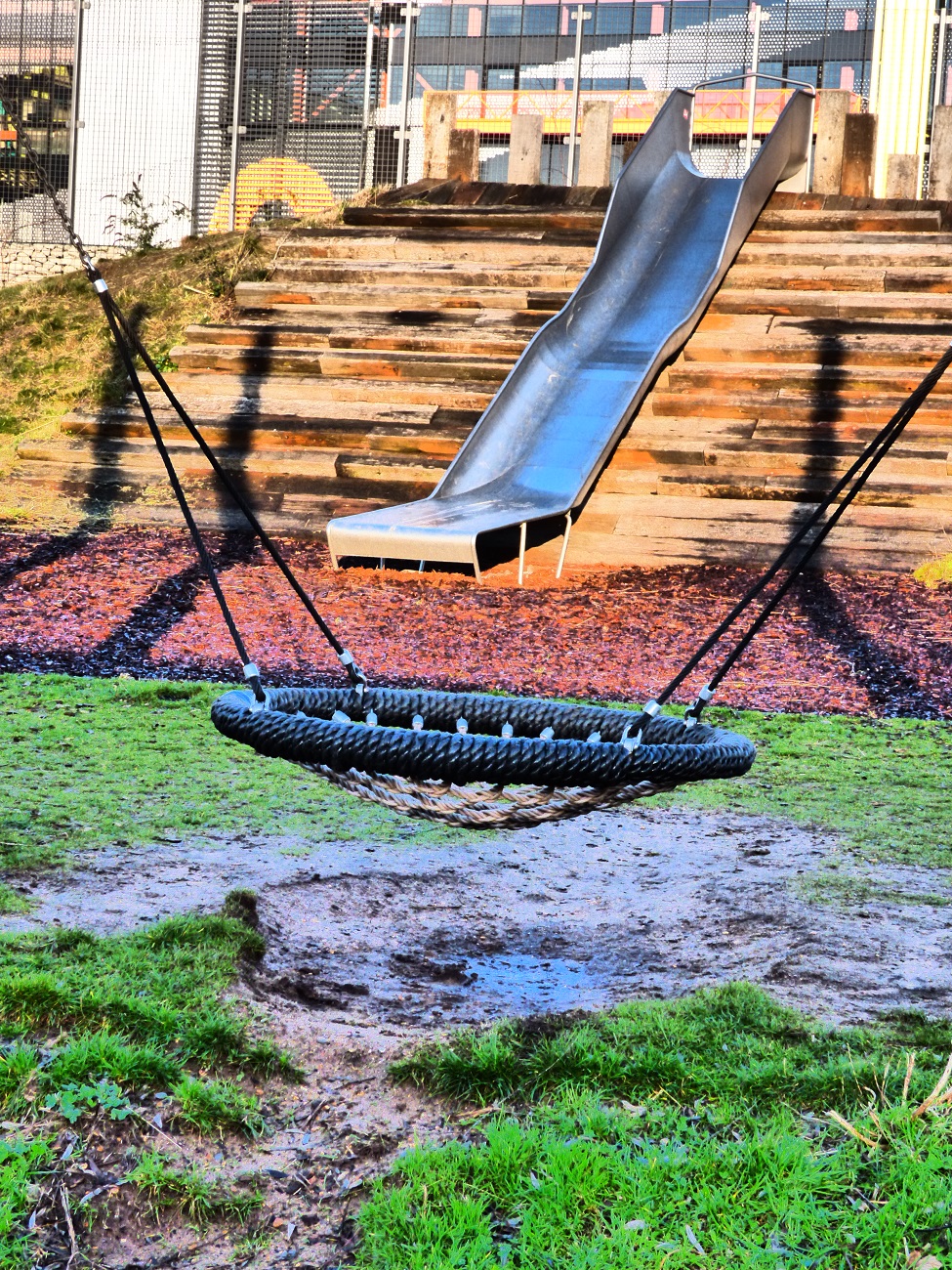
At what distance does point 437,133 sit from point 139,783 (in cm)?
1194

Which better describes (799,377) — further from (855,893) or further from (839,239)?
(855,893)

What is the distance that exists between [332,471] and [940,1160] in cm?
817

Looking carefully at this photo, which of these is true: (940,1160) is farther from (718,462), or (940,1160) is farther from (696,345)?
(696,345)

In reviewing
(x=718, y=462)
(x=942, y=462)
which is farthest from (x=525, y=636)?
(x=942, y=462)

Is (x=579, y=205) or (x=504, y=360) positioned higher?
(x=579, y=205)

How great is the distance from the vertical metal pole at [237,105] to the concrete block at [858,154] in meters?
6.40

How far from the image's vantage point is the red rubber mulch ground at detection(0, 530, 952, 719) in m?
7.23

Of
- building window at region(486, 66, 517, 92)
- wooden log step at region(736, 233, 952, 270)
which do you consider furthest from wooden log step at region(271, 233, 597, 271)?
building window at region(486, 66, 517, 92)

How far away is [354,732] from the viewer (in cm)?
350

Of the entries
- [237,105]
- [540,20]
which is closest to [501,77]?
[540,20]

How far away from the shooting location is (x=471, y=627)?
26.5ft

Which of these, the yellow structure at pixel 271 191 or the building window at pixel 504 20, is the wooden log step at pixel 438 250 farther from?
the building window at pixel 504 20

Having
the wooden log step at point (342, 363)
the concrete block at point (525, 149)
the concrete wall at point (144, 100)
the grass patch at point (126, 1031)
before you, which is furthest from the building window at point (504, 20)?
the grass patch at point (126, 1031)

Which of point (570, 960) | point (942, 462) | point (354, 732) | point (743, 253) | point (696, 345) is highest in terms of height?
point (743, 253)
